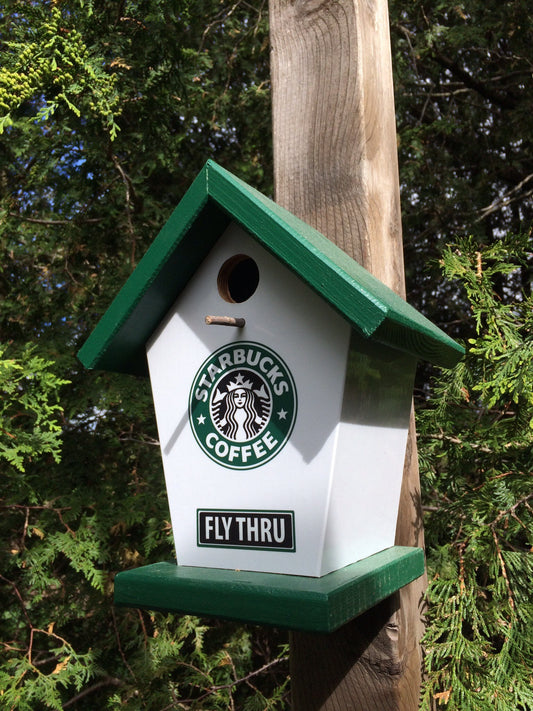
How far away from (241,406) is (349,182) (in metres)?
0.59

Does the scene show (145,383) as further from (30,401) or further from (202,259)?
(202,259)

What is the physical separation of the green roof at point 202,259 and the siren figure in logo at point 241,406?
9.1 inches

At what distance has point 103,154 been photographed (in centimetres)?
274

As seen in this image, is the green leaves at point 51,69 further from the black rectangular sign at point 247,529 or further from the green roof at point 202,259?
the black rectangular sign at point 247,529

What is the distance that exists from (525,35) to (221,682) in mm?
3289

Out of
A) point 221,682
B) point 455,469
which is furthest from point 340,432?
point 221,682

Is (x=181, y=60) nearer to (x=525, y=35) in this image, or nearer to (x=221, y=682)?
(x=525, y=35)

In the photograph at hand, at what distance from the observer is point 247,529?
1.14 metres

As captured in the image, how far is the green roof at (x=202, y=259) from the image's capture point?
39.9 inches

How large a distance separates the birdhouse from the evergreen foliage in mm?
506

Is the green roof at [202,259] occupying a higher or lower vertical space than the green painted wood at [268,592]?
higher

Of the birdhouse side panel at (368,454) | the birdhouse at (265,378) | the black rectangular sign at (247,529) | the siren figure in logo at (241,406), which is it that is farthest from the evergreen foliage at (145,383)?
the siren figure in logo at (241,406)

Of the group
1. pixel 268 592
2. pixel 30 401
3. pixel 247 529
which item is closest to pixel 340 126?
pixel 247 529

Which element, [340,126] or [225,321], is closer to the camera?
[225,321]
